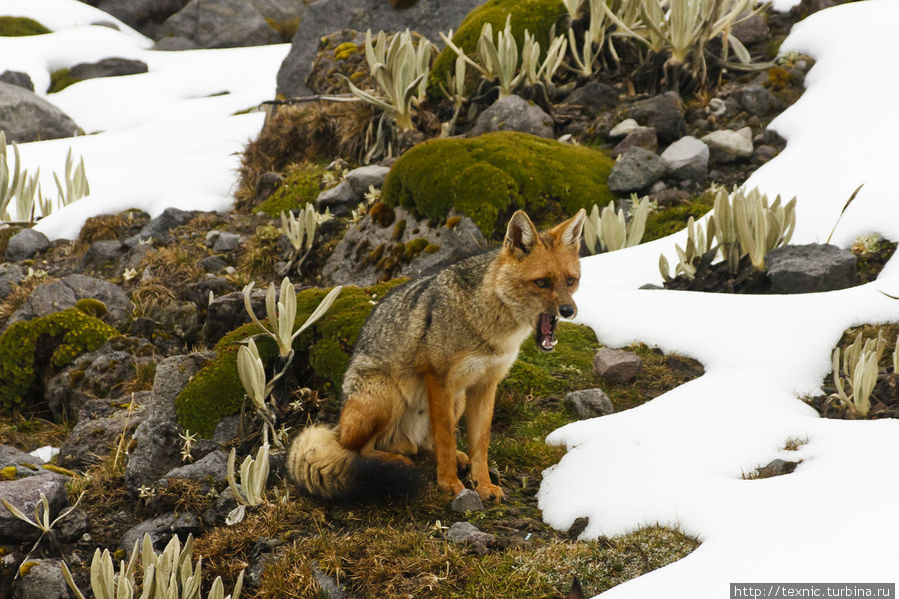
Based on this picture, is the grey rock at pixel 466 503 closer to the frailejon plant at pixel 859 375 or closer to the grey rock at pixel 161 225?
the frailejon plant at pixel 859 375

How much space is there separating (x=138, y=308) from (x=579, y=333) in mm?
5419

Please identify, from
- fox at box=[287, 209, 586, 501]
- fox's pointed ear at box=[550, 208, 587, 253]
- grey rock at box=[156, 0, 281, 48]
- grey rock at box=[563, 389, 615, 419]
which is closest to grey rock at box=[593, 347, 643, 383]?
grey rock at box=[563, 389, 615, 419]

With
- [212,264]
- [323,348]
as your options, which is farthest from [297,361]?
[212,264]

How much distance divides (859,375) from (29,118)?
1947cm

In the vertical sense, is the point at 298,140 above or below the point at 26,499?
above

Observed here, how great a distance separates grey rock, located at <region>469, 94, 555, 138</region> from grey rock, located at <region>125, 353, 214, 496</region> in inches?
254

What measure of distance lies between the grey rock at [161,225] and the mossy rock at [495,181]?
12.5 ft

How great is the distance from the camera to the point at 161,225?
464 inches

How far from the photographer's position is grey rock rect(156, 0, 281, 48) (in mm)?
29594

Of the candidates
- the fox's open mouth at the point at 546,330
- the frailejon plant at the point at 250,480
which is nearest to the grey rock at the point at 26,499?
the frailejon plant at the point at 250,480

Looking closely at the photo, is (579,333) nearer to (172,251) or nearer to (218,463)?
(218,463)

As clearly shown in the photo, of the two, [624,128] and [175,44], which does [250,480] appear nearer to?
[624,128]

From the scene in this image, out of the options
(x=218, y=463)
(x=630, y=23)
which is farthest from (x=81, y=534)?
(x=630, y=23)

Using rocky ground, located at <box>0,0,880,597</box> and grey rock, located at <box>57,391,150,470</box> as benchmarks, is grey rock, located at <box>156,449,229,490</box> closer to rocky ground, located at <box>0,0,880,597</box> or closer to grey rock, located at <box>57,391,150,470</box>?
rocky ground, located at <box>0,0,880,597</box>
